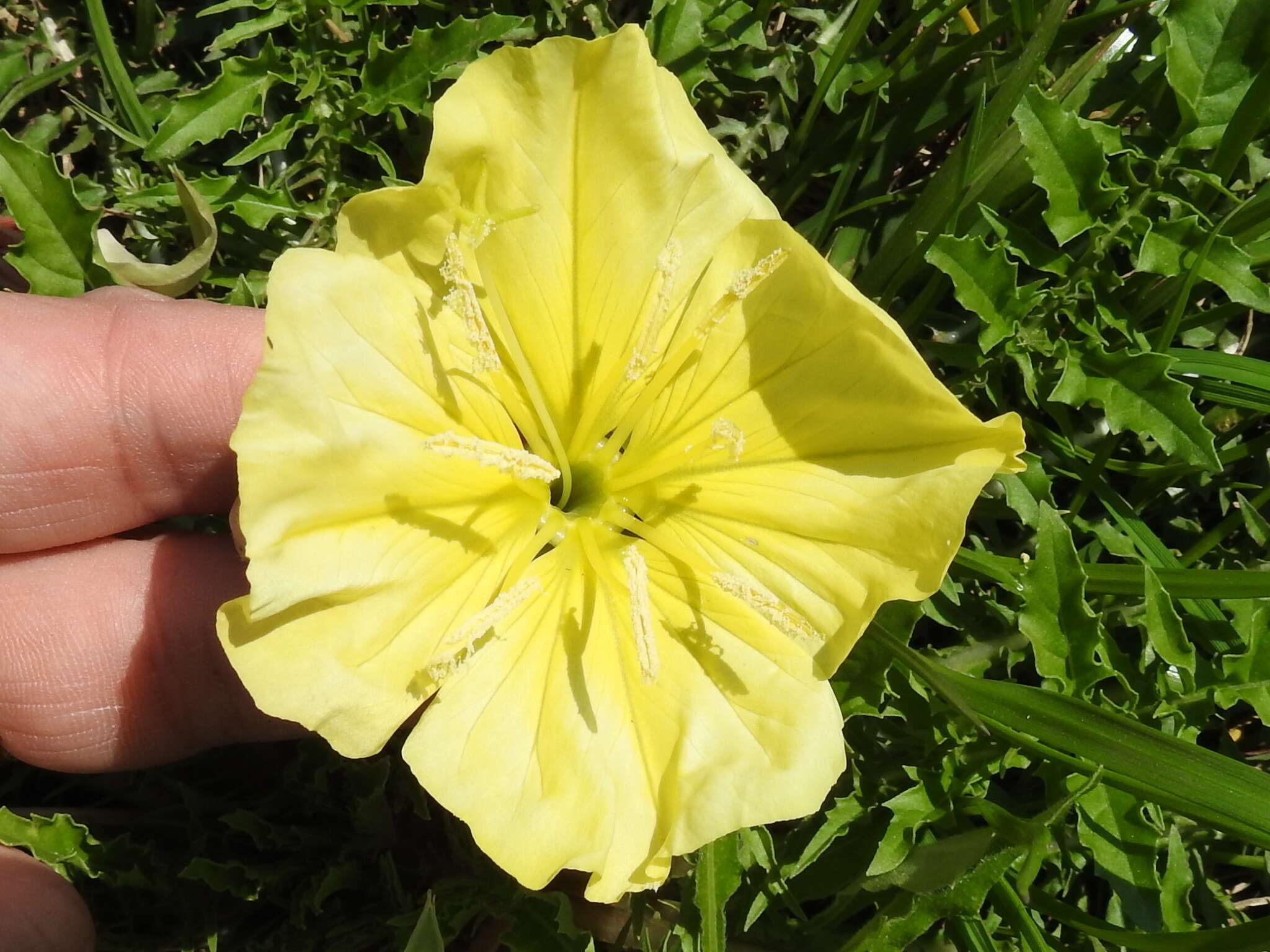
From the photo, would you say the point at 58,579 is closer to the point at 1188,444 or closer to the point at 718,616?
the point at 718,616

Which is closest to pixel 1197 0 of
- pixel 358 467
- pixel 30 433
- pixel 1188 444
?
pixel 1188 444

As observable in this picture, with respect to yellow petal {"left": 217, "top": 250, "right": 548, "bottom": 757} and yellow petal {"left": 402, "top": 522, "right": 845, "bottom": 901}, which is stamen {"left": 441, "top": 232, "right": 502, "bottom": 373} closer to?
yellow petal {"left": 217, "top": 250, "right": 548, "bottom": 757}

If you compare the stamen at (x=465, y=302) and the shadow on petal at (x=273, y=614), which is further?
the stamen at (x=465, y=302)

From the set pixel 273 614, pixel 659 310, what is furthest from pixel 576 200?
pixel 273 614

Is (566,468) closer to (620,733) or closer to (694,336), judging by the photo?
(694,336)

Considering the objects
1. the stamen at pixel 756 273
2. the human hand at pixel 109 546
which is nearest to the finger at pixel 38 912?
the human hand at pixel 109 546

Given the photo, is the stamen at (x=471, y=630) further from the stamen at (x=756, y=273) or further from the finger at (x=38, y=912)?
the finger at (x=38, y=912)
